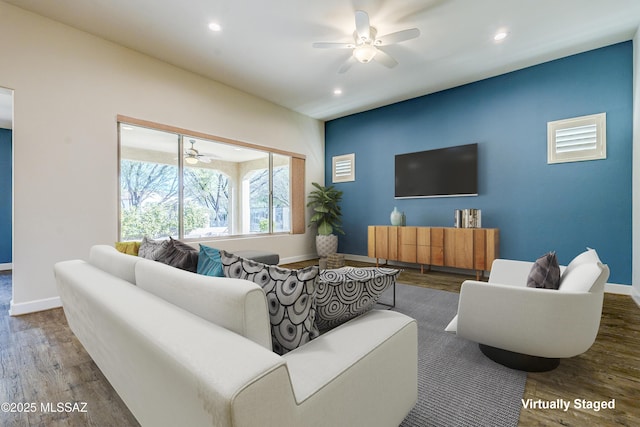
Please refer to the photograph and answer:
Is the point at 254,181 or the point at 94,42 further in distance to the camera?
the point at 254,181

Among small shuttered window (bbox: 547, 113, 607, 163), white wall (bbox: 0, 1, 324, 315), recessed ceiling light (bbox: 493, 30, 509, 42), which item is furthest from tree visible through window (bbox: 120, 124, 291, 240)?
small shuttered window (bbox: 547, 113, 607, 163)

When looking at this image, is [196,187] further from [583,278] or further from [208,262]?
[583,278]

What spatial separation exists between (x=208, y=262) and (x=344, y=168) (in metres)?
4.78

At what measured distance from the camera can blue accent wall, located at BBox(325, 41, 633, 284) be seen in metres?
3.36

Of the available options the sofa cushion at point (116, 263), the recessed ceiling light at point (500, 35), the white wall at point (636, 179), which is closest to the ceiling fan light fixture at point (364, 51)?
the recessed ceiling light at point (500, 35)

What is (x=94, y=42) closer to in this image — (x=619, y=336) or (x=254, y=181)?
(x=254, y=181)

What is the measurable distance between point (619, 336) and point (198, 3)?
461 centimetres

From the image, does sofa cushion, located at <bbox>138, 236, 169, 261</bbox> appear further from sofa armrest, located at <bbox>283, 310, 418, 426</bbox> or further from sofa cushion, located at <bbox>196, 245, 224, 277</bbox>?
sofa armrest, located at <bbox>283, 310, 418, 426</bbox>

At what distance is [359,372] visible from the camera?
0.90 m

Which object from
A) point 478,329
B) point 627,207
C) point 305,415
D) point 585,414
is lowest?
point 585,414

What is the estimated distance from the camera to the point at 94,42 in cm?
323

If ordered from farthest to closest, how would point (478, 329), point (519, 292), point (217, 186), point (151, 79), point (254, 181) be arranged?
point (254, 181) → point (217, 186) → point (151, 79) → point (478, 329) → point (519, 292)

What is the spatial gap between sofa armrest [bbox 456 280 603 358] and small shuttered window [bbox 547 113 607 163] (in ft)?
9.48

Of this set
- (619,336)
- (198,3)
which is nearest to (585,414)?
(619,336)
